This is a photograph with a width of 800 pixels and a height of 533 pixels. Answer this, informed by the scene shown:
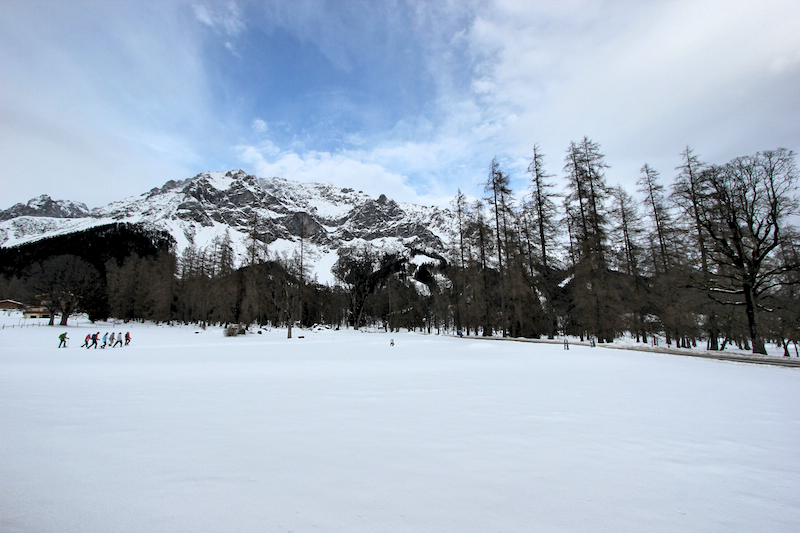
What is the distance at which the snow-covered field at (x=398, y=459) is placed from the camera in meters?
2.43

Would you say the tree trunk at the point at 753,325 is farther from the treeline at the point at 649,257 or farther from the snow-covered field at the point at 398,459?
the snow-covered field at the point at 398,459

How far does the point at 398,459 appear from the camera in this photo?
11.4ft

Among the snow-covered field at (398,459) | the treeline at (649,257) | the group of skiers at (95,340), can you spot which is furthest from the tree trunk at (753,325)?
the group of skiers at (95,340)

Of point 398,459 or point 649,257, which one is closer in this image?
point 398,459

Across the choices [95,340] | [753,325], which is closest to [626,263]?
[753,325]

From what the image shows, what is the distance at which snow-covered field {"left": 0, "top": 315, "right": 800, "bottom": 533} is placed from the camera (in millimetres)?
2434

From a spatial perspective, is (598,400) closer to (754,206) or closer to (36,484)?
(36,484)

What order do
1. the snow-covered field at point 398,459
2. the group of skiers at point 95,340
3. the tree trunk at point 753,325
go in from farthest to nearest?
the group of skiers at point 95,340, the tree trunk at point 753,325, the snow-covered field at point 398,459

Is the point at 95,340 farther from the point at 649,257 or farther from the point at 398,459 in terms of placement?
the point at 649,257

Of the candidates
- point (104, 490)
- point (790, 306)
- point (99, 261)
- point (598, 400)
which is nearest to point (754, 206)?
point (790, 306)

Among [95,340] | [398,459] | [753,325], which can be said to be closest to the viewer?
[398,459]

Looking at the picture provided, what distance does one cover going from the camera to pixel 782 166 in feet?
48.2

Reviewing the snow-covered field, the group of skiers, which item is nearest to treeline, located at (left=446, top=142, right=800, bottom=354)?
the snow-covered field

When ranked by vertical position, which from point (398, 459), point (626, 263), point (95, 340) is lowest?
point (398, 459)
